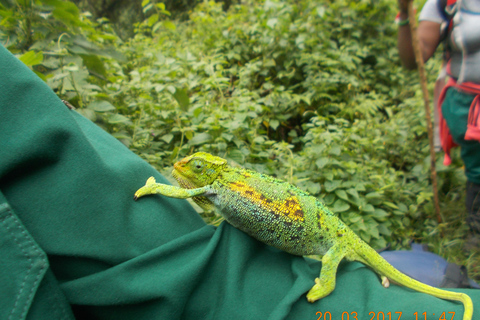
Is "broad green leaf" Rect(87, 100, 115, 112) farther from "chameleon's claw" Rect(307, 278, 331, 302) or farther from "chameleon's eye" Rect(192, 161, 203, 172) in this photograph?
"chameleon's claw" Rect(307, 278, 331, 302)

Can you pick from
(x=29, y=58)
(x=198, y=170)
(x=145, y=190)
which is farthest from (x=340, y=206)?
(x=29, y=58)

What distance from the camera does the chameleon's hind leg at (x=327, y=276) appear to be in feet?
2.67

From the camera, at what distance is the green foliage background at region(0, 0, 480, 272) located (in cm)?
154

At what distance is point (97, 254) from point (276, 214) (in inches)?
22.7

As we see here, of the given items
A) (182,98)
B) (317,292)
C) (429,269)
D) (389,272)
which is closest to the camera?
(317,292)

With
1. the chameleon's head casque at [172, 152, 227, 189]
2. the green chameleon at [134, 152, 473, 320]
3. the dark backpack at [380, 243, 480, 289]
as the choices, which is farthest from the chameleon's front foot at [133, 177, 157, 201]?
the dark backpack at [380, 243, 480, 289]

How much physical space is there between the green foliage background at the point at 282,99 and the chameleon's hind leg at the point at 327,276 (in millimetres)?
879

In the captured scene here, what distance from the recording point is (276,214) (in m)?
0.94

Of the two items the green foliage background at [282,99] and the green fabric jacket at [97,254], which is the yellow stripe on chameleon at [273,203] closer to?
the green fabric jacket at [97,254]

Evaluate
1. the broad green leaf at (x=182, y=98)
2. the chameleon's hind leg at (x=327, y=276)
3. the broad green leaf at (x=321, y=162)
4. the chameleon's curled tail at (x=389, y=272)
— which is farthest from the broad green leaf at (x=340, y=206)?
the broad green leaf at (x=182, y=98)

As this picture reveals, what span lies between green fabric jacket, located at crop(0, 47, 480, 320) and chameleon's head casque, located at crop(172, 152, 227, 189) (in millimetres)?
206

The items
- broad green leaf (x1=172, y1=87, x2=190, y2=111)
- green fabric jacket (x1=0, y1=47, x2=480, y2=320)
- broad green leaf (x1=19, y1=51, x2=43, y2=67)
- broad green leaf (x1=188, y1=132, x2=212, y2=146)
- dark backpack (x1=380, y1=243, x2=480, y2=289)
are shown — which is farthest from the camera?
broad green leaf (x1=172, y1=87, x2=190, y2=111)

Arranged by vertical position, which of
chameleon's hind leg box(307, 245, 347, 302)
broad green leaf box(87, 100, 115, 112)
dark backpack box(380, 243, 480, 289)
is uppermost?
broad green leaf box(87, 100, 115, 112)

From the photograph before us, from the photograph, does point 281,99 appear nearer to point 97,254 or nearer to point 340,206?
point 340,206
